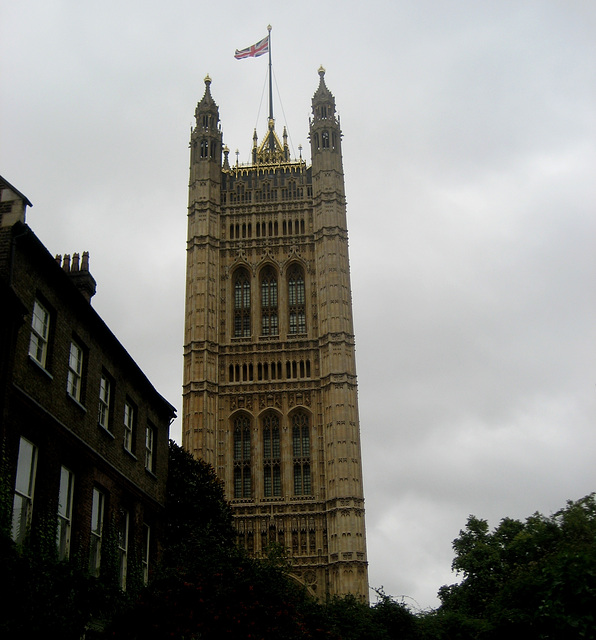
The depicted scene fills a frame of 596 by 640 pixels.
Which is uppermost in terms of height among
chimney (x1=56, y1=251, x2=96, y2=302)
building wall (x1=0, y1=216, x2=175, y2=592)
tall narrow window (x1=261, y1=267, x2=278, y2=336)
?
tall narrow window (x1=261, y1=267, x2=278, y2=336)

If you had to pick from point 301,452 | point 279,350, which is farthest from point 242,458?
point 279,350

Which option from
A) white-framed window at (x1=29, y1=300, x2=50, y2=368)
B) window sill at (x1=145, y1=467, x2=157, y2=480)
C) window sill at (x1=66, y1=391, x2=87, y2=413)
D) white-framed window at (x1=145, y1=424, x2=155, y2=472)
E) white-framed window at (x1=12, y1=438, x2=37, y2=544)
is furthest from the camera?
white-framed window at (x1=145, y1=424, x2=155, y2=472)

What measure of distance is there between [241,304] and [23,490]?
55520 mm

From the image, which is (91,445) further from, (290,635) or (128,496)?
(290,635)

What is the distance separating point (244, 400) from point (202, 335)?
240 inches

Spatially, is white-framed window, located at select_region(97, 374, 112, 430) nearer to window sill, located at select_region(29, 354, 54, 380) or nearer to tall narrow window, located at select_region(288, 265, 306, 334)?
window sill, located at select_region(29, 354, 54, 380)

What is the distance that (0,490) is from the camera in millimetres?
14594

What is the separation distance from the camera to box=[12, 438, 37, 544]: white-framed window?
1603 centimetres

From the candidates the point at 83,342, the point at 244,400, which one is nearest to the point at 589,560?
the point at 83,342

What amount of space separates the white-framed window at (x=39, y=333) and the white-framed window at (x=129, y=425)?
5.20 meters

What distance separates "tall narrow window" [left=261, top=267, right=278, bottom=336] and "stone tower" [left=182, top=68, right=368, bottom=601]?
0.27ft

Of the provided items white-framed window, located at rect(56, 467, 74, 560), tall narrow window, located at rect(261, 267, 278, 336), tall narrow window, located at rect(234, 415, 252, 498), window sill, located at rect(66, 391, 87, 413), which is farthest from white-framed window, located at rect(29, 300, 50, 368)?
tall narrow window, located at rect(261, 267, 278, 336)

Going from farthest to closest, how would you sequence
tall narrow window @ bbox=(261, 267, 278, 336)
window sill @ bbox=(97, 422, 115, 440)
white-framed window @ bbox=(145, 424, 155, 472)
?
tall narrow window @ bbox=(261, 267, 278, 336) < white-framed window @ bbox=(145, 424, 155, 472) < window sill @ bbox=(97, 422, 115, 440)

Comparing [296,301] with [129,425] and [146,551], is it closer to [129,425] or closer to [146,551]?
[129,425]
